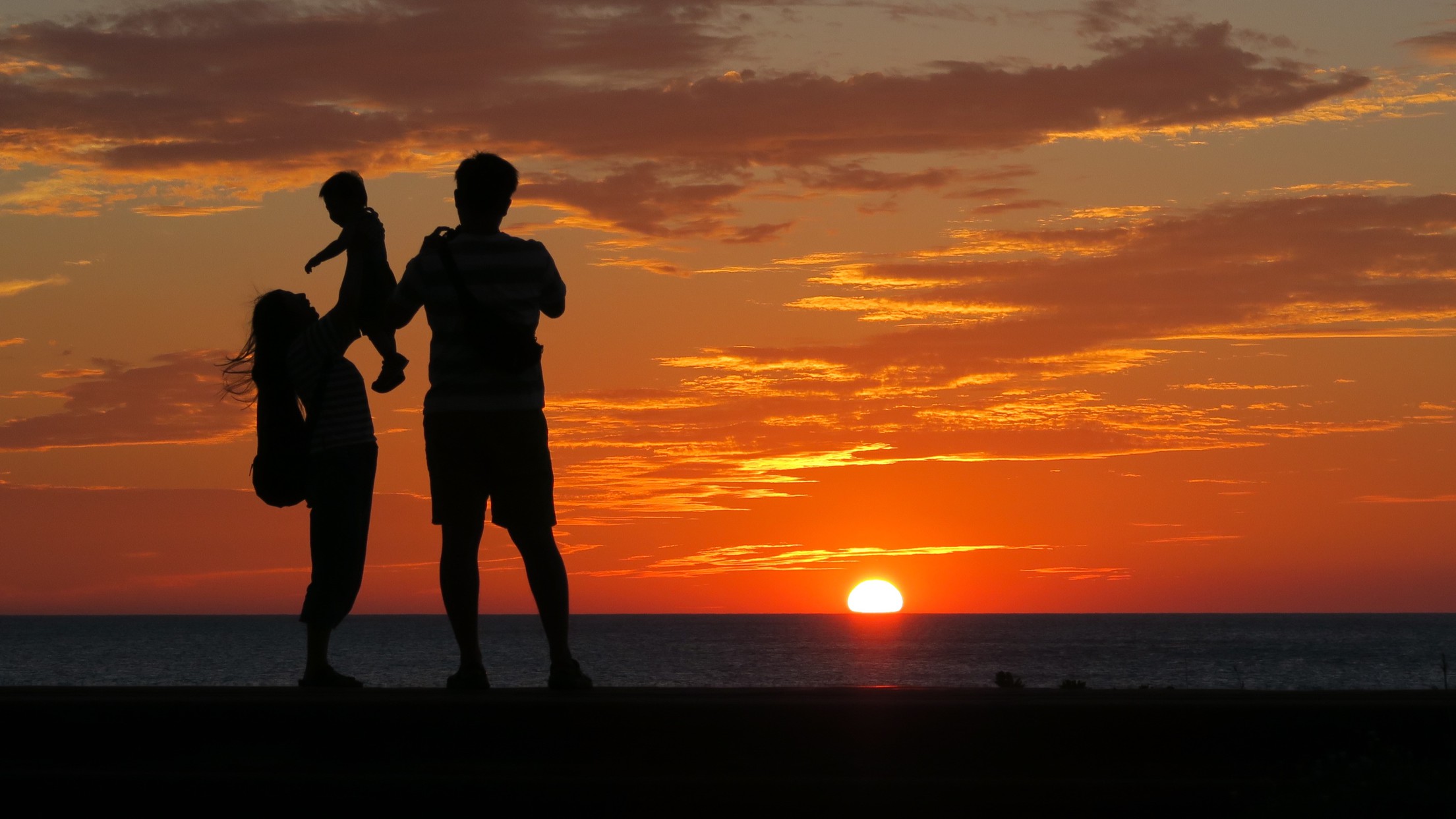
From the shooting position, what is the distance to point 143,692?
14.6 feet

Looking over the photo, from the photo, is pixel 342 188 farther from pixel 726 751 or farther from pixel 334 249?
pixel 726 751

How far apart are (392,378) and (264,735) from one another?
1856 millimetres

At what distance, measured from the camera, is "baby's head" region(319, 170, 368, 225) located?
5496 mm

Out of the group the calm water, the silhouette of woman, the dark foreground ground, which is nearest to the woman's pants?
the silhouette of woman

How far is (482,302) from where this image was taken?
16.8ft

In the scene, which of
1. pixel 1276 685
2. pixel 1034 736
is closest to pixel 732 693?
pixel 1034 736

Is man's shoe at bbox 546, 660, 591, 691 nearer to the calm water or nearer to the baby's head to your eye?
the baby's head

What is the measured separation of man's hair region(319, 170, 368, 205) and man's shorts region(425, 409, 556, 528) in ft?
3.18

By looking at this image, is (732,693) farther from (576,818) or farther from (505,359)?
(505,359)

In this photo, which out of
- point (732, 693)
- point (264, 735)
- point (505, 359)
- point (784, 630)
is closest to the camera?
point (264, 735)

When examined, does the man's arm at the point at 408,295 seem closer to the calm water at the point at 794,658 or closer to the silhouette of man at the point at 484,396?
the silhouette of man at the point at 484,396

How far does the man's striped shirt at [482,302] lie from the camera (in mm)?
5098

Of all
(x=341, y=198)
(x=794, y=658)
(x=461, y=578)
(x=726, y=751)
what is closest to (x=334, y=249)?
(x=341, y=198)

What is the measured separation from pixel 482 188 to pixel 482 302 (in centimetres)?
45
